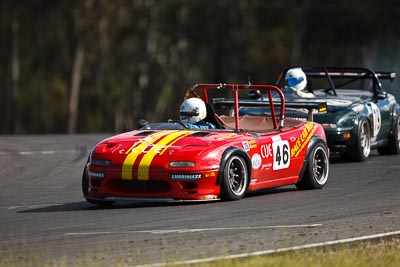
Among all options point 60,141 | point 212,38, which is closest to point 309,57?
point 212,38

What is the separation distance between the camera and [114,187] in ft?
41.0

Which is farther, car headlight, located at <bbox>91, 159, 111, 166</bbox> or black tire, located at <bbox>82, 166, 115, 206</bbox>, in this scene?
black tire, located at <bbox>82, 166, 115, 206</bbox>

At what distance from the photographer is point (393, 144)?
20281mm

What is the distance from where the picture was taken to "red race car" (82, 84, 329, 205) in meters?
12.3

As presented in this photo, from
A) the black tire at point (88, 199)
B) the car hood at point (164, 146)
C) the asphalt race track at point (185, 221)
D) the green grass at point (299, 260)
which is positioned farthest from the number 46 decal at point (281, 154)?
the green grass at point (299, 260)

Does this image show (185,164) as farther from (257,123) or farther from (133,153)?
(257,123)

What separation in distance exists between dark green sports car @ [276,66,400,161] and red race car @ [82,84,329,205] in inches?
186

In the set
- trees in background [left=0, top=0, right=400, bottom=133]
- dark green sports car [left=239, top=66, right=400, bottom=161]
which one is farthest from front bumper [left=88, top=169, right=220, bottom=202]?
trees in background [left=0, top=0, right=400, bottom=133]

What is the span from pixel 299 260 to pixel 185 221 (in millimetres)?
2780

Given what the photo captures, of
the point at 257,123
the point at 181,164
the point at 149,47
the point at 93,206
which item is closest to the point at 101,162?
the point at 93,206

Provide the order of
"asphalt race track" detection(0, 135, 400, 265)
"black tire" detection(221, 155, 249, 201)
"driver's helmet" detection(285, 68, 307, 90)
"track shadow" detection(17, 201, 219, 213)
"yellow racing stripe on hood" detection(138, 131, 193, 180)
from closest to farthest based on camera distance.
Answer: "asphalt race track" detection(0, 135, 400, 265) < "yellow racing stripe on hood" detection(138, 131, 193, 180) < "track shadow" detection(17, 201, 219, 213) < "black tire" detection(221, 155, 249, 201) < "driver's helmet" detection(285, 68, 307, 90)

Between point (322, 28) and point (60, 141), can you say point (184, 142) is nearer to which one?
point (60, 141)

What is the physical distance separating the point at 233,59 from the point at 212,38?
6.30 feet

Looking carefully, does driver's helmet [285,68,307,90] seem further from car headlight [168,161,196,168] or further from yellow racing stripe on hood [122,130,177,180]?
car headlight [168,161,196,168]
